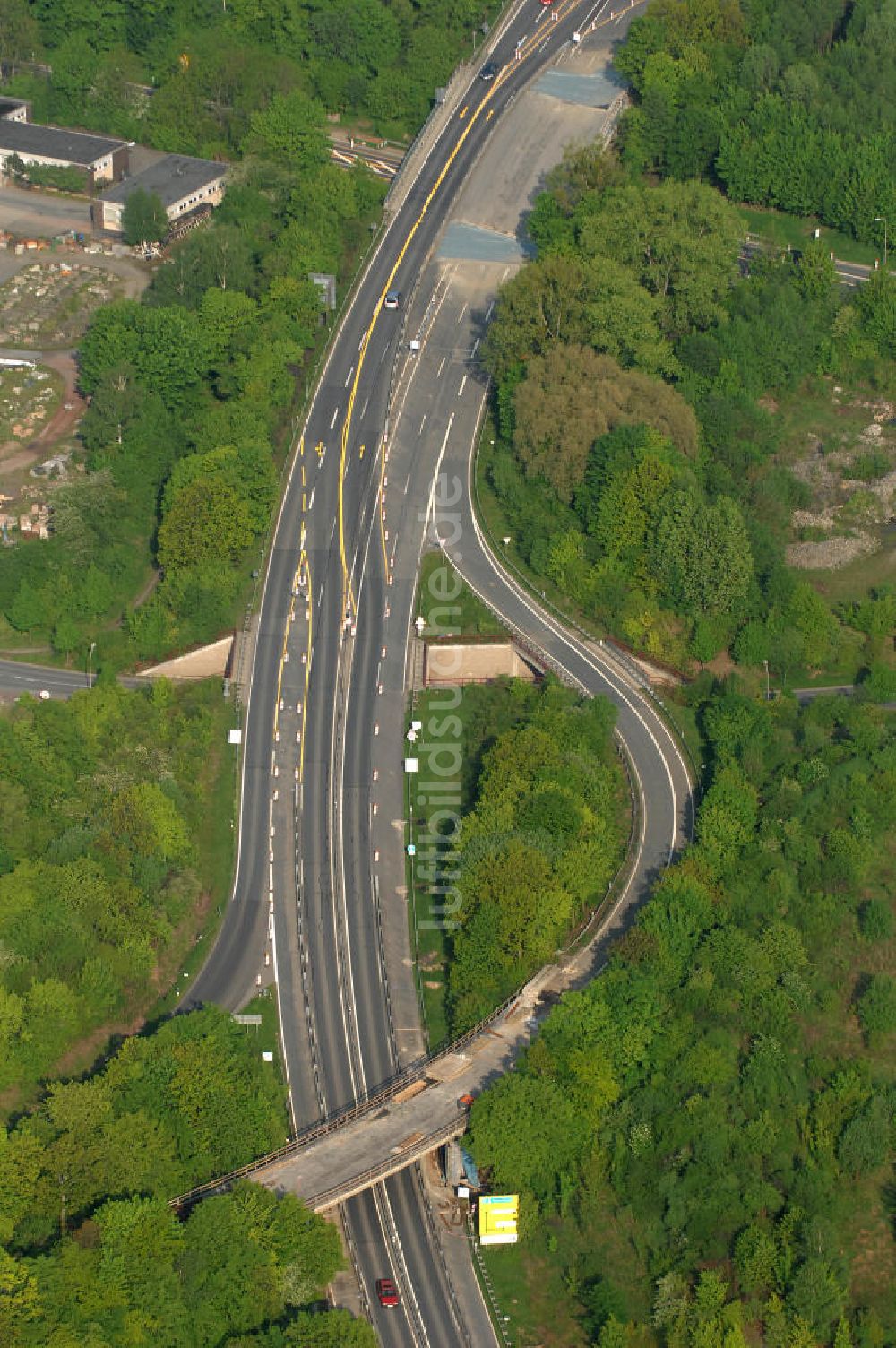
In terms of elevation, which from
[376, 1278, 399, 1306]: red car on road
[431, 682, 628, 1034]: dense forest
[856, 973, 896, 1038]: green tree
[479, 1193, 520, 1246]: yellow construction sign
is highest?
[431, 682, 628, 1034]: dense forest

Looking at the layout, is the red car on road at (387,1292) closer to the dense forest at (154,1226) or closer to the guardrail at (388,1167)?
the dense forest at (154,1226)

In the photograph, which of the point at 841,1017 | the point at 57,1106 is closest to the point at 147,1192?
the point at 57,1106

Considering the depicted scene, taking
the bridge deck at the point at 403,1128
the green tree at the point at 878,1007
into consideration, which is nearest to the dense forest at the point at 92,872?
the bridge deck at the point at 403,1128

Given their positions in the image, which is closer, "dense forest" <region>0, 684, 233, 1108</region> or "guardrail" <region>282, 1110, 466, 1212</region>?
"guardrail" <region>282, 1110, 466, 1212</region>

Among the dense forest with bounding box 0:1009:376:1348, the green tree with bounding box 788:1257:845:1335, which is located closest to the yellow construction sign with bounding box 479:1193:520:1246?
the dense forest with bounding box 0:1009:376:1348

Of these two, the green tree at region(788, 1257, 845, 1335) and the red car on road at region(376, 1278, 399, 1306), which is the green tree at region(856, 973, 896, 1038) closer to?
the green tree at region(788, 1257, 845, 1335)

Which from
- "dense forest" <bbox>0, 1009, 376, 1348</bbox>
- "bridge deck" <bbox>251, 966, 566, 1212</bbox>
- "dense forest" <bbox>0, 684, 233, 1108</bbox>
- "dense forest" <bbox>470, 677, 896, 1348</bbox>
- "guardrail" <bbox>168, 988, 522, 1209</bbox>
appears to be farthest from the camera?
"dense forest" <bbox>0, 684, 233, 1108</bbox>
